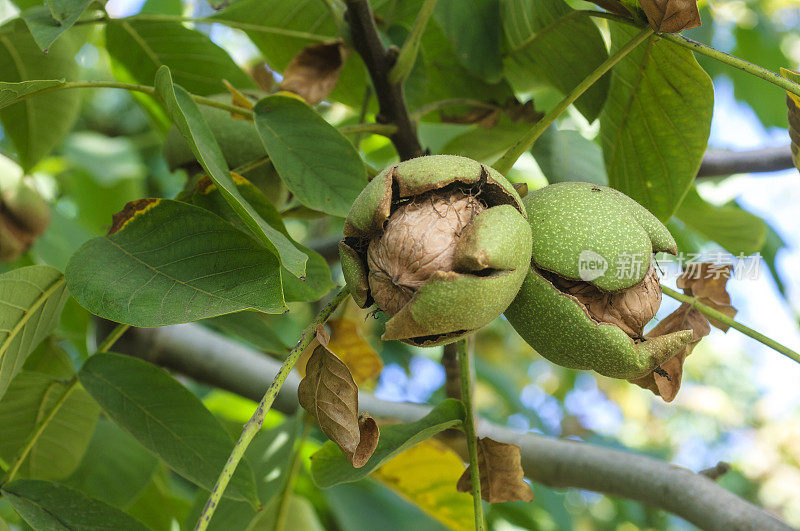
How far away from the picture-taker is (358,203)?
0.84m

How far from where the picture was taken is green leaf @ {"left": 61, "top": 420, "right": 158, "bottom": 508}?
5.03 feet

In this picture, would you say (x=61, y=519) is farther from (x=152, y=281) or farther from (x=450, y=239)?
(x=450, y=239)

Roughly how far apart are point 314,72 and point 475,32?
349mm

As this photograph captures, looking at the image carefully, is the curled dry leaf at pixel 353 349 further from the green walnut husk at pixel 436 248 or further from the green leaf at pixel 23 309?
the green walnut husk at pixel 436 248

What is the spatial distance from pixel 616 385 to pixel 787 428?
2.38 m

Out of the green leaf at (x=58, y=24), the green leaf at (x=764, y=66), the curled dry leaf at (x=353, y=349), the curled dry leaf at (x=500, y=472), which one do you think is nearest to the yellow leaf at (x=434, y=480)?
the curled dry leaf at (x=353, y=349)

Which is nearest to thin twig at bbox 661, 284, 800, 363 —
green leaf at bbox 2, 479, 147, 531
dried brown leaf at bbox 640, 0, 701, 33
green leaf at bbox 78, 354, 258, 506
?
dried brown leaf at bbox 640, 0, 701, 33

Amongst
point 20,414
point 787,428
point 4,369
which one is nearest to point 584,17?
point 4,369

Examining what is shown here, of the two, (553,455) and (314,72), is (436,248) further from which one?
(553,455)

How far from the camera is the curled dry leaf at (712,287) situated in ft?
3.63

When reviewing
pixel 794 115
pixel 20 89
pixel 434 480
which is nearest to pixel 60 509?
pixel 20 89

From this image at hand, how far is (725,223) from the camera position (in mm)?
1639

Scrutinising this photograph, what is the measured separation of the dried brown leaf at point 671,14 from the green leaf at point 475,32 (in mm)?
478

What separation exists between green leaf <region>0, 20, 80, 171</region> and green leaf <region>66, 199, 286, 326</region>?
2.18 ft
